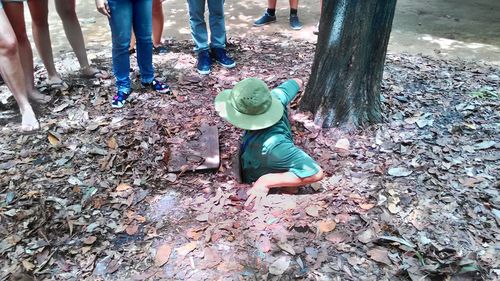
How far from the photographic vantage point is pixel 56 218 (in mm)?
2770

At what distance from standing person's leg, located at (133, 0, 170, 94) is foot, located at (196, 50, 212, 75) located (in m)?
0.50

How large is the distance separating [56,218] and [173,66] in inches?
98.9

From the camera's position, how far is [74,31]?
14.1 ft

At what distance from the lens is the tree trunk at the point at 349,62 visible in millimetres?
3254

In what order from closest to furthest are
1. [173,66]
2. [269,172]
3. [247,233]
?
[247,233] < [269,172] < [173,66]

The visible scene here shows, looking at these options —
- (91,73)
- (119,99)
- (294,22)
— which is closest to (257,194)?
(119,99)

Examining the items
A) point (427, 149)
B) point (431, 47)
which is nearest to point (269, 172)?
point (427, 149)

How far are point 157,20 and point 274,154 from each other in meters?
3.00

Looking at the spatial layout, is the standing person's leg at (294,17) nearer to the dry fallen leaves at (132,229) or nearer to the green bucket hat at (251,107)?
the green bucket hat at (251,107)

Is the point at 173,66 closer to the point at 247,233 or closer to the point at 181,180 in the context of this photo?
the point at 181,180

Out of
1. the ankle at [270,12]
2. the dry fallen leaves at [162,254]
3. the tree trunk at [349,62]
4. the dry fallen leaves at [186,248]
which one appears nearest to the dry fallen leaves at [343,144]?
the tree trunk at [349,62]

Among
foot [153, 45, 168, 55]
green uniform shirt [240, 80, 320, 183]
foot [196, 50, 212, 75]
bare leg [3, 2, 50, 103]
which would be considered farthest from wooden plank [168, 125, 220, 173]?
foot [153, 45, 168, 55]

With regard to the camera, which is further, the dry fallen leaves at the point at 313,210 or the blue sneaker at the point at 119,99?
the blue sneaker at the point at 119,99

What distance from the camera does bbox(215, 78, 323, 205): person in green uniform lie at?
2820 mm
